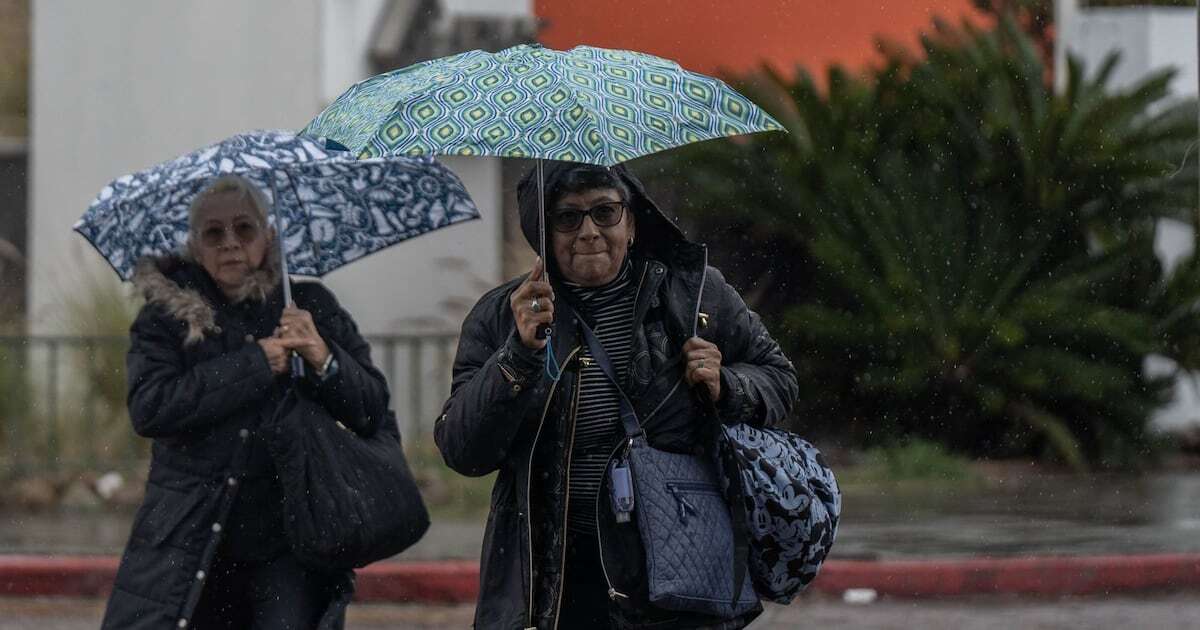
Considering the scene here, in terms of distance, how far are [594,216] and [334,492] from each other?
1.22 meters

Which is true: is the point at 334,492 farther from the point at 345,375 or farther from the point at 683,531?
the point at 683,531

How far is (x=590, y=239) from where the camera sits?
3.95 meters

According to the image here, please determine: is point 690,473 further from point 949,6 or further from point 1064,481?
point 949,6

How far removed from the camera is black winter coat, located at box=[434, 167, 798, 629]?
3863 mm

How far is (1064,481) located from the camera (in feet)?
40.0

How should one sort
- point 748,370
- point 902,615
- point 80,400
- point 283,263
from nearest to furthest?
point 748,370 → point 283,263 → point 902,615 → point 80,400

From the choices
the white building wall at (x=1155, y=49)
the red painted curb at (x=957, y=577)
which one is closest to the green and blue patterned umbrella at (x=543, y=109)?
the red painted curb at (x=957, y=577)

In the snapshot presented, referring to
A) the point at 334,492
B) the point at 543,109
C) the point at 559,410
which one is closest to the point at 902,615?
the point at 334,492

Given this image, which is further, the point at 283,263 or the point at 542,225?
the point at 283,263

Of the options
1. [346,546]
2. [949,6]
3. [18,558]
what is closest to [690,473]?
[346,546]

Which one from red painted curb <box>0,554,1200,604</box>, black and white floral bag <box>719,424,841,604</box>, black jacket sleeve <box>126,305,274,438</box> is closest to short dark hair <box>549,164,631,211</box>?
black and white floral bag <box>719,424,841,604</box>

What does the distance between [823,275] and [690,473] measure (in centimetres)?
923

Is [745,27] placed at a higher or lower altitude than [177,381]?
higher

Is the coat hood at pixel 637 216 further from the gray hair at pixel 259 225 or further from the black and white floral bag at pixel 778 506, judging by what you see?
the gray hair at pixel 259 225
